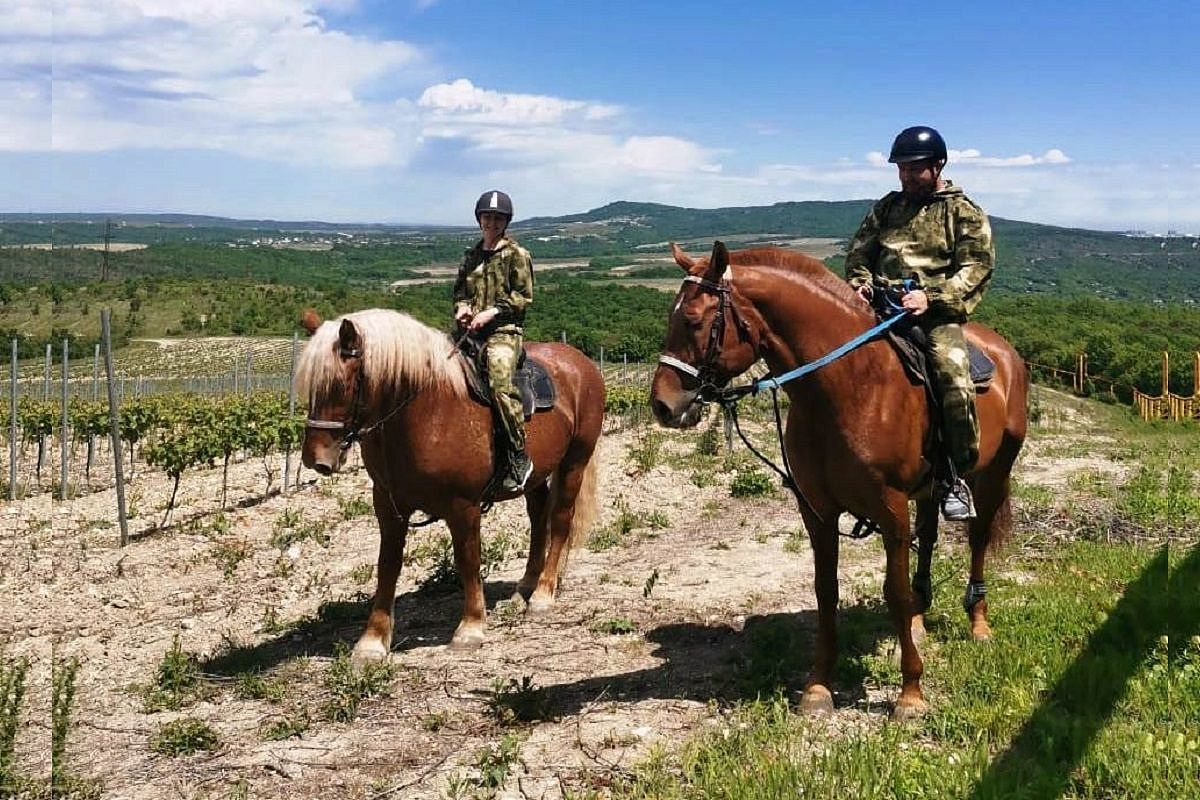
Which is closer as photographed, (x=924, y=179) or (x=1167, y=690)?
(x=1167, y=690)

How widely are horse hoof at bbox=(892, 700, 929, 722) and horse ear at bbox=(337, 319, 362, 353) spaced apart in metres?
3.65

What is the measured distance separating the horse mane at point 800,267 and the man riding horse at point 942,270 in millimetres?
306

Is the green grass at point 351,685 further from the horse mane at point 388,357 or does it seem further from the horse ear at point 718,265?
the horse ear at point 718,265

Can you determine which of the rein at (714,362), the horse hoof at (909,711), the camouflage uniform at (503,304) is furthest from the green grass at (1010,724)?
the camouflage uniform at (503,304)

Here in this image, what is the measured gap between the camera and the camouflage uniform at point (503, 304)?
607 cm

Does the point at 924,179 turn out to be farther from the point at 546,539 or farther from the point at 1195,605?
the point at 546,539

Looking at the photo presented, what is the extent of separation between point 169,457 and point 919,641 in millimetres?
9413

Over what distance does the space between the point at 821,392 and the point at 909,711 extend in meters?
1.69

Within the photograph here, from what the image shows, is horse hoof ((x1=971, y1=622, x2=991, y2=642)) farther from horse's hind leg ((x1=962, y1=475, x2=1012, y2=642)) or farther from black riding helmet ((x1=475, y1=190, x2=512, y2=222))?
black riding helmet ((x1=475, y1=190, x2=512, y2=222))

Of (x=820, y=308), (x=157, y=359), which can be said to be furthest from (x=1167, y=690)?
(x=157, y=359)

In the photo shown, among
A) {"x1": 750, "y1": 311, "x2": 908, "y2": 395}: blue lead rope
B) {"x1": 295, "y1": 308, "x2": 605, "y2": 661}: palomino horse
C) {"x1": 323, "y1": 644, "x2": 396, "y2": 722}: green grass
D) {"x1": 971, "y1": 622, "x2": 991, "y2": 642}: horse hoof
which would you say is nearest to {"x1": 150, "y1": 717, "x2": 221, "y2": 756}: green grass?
{"x1": 323, "y1": 644, "x2": 396, "y2": 722}: green grass

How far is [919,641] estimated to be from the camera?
557cm

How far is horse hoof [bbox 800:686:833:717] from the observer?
4.52 m

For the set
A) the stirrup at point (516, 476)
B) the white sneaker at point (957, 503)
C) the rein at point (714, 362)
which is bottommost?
the stirrup at point (516, 476)
